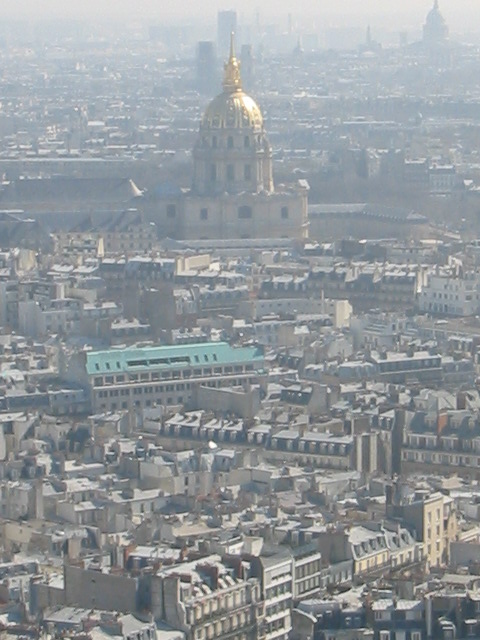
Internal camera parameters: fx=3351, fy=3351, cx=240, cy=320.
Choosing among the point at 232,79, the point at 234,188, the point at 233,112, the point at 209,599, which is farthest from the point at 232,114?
the point at 209,599

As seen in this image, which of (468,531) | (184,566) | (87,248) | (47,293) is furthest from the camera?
(87,248)

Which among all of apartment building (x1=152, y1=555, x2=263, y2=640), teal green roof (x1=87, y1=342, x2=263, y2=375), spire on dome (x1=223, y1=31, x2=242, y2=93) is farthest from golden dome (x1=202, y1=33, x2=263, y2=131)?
apartment building (x1=152, y1=555, x2=263, y2=640)

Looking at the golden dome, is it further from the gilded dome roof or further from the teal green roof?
the teal green roof

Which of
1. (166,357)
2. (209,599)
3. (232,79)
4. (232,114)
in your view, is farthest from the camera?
(232,79)

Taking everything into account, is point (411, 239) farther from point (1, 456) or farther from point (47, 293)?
point (1, 456)

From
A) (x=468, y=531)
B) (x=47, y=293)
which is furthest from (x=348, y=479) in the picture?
(x=47, y=293)

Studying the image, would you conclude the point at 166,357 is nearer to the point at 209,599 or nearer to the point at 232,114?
the point at 209,599
